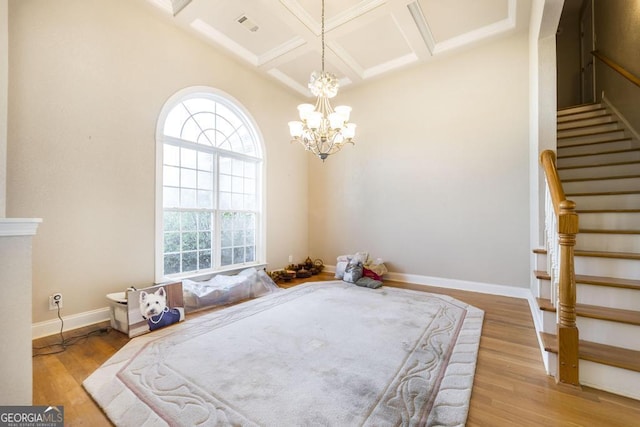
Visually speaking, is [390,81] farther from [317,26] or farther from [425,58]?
[317,26]

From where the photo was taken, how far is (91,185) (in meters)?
2.65

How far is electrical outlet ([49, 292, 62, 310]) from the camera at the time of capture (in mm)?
2387

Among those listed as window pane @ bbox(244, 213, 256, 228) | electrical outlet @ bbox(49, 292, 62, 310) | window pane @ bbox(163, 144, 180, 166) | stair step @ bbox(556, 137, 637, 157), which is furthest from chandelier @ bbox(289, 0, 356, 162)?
stair step @ bbox(556, 137, 637, 157)

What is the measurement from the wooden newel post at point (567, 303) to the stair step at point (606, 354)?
0.07 metres

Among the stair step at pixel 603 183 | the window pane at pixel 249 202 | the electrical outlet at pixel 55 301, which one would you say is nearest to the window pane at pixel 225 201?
the window pane at pixel 249 202

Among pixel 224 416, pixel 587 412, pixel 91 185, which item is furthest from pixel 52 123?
pixel 587 412

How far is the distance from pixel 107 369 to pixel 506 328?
334 cm

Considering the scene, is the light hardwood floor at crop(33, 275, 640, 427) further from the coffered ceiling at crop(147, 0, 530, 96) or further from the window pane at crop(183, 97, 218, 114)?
the coffered ceiling at crop(147, 0, 530, 96)

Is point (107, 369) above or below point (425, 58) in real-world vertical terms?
below

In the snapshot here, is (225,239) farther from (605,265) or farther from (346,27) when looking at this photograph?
(605,265)

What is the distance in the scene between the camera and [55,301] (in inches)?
94.7

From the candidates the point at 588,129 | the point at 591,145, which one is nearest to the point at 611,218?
the point at 591,145

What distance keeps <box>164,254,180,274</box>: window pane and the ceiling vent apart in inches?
125

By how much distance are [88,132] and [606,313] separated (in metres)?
4.60
